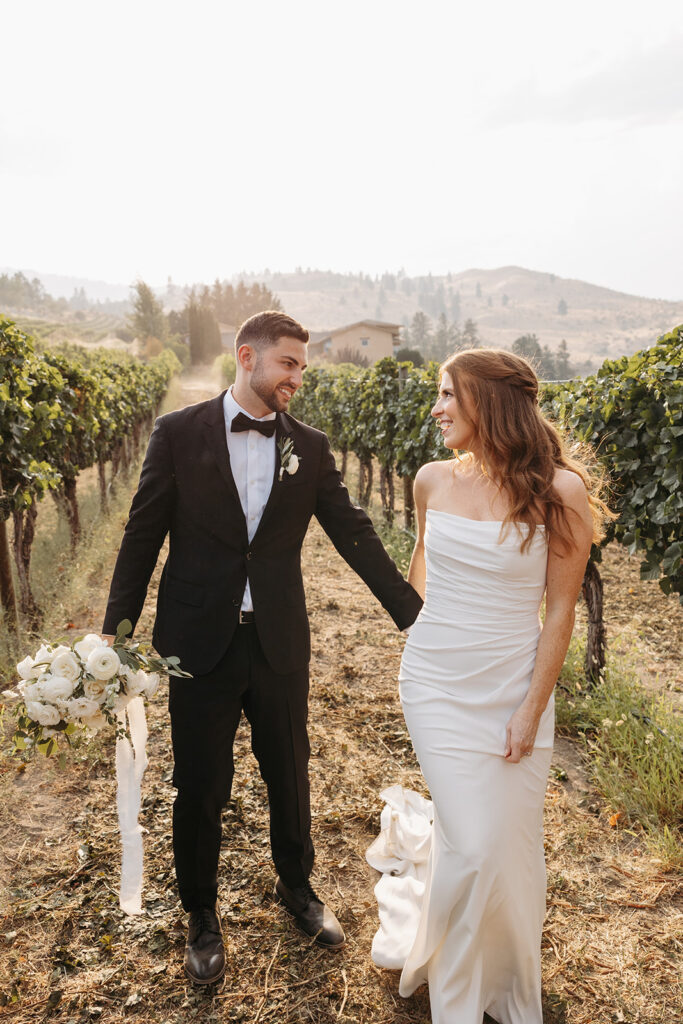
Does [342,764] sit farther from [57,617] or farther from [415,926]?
[57,617]

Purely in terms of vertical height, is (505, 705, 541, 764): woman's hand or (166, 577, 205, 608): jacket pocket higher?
(166, 577, 205, 608): jacket pocket

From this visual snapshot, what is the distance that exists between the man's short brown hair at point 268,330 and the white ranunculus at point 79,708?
1356mm

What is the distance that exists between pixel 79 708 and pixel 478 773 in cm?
129

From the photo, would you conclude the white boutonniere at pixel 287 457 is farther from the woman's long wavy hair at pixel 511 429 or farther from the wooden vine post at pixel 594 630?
the wooden vine post at pixel 594 630

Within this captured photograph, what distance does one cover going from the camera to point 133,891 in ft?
8.44

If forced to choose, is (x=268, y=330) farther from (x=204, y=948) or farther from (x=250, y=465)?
(x=204, y=948)

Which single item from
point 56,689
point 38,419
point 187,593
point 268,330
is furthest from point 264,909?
point 38,419

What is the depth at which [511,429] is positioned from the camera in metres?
2.33

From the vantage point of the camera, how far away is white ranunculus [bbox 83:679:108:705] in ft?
6.80

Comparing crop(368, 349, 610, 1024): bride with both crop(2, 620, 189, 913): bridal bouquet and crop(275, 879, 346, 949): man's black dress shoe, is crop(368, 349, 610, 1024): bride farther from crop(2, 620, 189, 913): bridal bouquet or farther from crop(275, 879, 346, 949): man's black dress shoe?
crop(2, 620, 189, 913): bridal bouquet

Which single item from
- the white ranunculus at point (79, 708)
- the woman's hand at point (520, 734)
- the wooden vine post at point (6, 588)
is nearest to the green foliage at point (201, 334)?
the wooden vine post at point (6, 588)

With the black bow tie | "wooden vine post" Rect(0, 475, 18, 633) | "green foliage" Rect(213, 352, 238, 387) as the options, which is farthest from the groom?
"green foliage" Rect(213, 352, 238, 387)

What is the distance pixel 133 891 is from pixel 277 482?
1.66m

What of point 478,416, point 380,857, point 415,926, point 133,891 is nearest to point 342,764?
point 380,857
